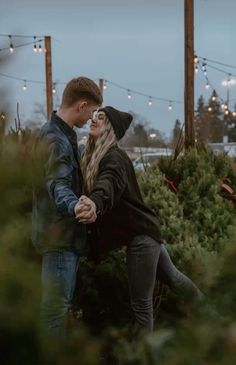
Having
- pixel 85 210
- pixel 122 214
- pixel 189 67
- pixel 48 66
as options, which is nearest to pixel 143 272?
pixel 122 214

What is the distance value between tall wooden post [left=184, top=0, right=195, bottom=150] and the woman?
6.54m

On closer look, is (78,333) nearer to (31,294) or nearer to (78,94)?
(31,294)

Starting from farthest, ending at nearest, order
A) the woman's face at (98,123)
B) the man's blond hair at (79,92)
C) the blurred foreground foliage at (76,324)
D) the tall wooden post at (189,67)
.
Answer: the tall wooden post at (189,67) < the woman's face at (98,123) < the man's blond hair at (79,92) < the blurred foreground foliage at (76,324)

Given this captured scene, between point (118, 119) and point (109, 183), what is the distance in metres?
0.49

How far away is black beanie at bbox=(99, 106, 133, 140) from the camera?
3842 mm

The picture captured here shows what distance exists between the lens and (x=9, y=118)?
1666 millimetres

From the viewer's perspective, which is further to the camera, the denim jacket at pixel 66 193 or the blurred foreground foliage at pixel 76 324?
the denim jacket at pixel 66 193

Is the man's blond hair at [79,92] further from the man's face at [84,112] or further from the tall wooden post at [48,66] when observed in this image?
the tall wooden post at [48,66]

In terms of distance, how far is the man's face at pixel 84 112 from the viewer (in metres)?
3.68

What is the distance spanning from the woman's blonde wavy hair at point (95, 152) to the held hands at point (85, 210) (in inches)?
14.1

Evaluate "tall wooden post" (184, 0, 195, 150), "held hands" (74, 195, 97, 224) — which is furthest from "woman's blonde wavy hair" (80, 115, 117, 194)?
"tall wooden post" (184, 0, 195, 150)

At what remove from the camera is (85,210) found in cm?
334

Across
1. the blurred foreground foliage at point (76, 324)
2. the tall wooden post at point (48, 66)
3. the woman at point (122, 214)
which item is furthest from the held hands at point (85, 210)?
the tall wooden post at point (48, 66)

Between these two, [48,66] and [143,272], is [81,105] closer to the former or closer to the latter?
[143,272]
